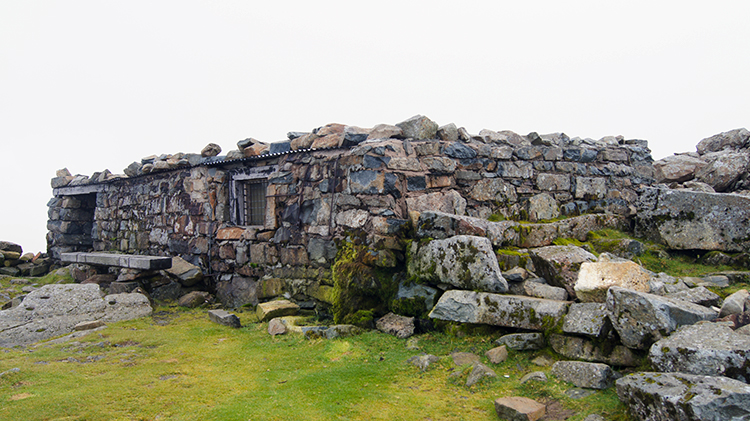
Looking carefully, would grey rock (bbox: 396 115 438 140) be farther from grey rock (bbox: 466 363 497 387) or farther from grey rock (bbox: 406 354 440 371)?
grey rock (bbox: 466 363 497 387)

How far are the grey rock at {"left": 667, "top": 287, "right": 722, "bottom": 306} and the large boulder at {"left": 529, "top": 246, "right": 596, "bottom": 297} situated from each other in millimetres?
836

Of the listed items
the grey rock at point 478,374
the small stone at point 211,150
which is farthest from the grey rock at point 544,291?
the small stone at point 211,150

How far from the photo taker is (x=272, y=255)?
7.73 meters

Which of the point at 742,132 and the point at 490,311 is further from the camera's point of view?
the point at 742,132

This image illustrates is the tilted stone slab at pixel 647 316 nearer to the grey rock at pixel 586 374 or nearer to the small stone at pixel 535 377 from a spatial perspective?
the grey rock at pixel 586 374

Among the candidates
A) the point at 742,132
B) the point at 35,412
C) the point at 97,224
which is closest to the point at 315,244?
the point at 35,412

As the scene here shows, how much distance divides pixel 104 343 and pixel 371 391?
12.8ft

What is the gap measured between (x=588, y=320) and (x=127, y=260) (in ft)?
27.4

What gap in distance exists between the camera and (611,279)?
13.6 ft

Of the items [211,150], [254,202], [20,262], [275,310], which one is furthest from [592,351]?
[20,262]

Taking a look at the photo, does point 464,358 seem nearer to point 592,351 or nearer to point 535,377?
point 535,377

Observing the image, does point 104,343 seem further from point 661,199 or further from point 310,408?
point 661,199

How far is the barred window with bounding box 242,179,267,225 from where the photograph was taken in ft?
28.0

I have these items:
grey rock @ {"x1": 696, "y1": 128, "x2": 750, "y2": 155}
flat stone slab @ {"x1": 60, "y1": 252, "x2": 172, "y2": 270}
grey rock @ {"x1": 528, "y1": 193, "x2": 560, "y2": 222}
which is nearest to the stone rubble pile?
flat stone slab @ {"x1": 60, "y1": 252, "x2": 172, "y2": 270}
